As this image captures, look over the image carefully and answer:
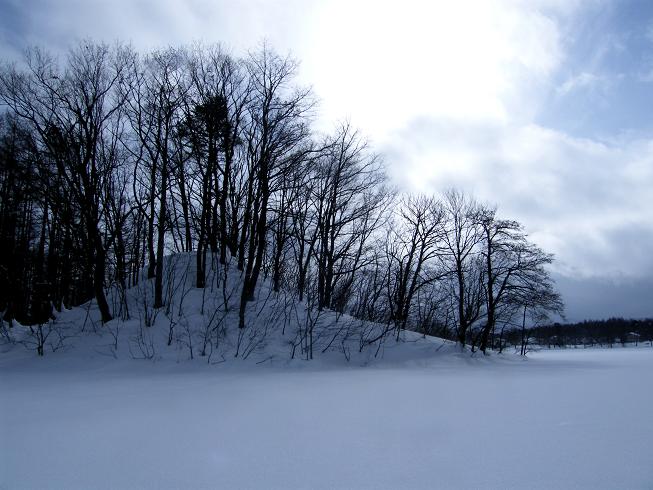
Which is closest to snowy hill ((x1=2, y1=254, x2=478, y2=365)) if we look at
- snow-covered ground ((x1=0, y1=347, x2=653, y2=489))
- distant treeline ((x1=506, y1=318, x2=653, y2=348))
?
snow-covered ground ((x1=0, y1=347, x2=653, y2=489))

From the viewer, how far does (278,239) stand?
17.5 meters

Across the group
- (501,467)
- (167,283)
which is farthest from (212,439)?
(167,283)

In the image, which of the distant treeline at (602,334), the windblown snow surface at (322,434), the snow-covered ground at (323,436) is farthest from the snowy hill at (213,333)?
the distant treeline at (602,334)

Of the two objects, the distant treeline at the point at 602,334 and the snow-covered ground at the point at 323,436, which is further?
the distant treeline at the point at 602,334

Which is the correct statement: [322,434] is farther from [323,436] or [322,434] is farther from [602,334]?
[602,334]

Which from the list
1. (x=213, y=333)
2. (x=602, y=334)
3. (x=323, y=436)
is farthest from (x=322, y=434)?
(x=602, y=334)

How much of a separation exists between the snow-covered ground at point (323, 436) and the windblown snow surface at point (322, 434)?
16 mm

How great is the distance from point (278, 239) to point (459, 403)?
43.0 ft

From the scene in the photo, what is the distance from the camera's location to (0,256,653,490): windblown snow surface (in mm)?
2758

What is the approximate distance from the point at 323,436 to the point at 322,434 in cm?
7

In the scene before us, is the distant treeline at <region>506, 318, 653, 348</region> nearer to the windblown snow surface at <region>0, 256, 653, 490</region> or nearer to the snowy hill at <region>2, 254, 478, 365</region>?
the snowy hill at <region>2, 254, 478, 365</region>

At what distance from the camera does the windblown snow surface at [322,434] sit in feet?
9.05

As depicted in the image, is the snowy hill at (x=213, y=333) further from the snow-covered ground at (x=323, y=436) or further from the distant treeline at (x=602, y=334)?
the distant treeline at (x=602, y=334)

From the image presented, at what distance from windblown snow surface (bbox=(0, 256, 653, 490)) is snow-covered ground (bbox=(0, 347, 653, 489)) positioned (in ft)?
0.05
